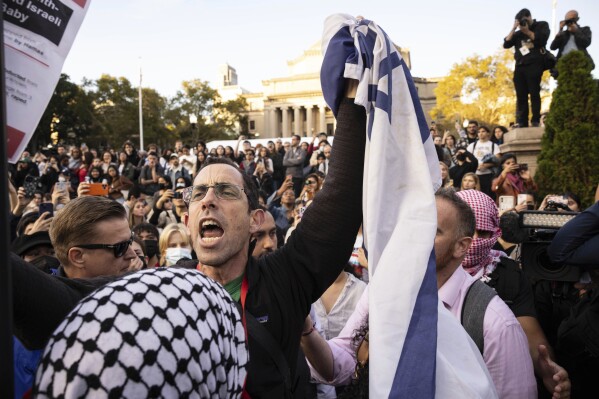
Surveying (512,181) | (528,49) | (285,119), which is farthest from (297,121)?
(512,181)

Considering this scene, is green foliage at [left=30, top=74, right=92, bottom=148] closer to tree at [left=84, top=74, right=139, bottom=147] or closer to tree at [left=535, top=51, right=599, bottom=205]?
tree at [left=84, top=74, right=139, bottom=147]

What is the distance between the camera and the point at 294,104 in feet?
291

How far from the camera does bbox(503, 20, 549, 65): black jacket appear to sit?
9.58 meters

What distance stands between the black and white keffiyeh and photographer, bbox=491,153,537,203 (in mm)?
7396

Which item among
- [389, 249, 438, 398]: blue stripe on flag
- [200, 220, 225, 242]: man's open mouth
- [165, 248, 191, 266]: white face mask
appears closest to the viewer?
[389, 249, 438, 398]: blue stripe on flag

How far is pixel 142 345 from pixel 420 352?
3.53 feet

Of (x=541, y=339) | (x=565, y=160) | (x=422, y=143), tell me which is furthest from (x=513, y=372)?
(x=565, y=160)

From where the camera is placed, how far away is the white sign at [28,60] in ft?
4.01

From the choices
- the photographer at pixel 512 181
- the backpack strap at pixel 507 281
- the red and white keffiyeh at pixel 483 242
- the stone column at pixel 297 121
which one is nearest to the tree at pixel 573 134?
the photographer at pixel 512 181

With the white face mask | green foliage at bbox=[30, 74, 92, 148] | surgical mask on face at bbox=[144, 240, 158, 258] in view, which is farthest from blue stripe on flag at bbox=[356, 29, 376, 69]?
green foliage at bbox=[30, 74, 92, 148]

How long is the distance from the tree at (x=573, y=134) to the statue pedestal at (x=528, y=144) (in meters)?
1.58

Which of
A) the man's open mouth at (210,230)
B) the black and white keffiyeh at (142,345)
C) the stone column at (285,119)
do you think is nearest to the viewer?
the black and white keffiyeh at (142,345)

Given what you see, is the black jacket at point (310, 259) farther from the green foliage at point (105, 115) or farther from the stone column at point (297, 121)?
the stone column at point (297, 121)

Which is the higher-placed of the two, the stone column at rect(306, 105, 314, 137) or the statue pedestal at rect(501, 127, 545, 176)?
the stone column at rect(306, 105, 314, 137)
